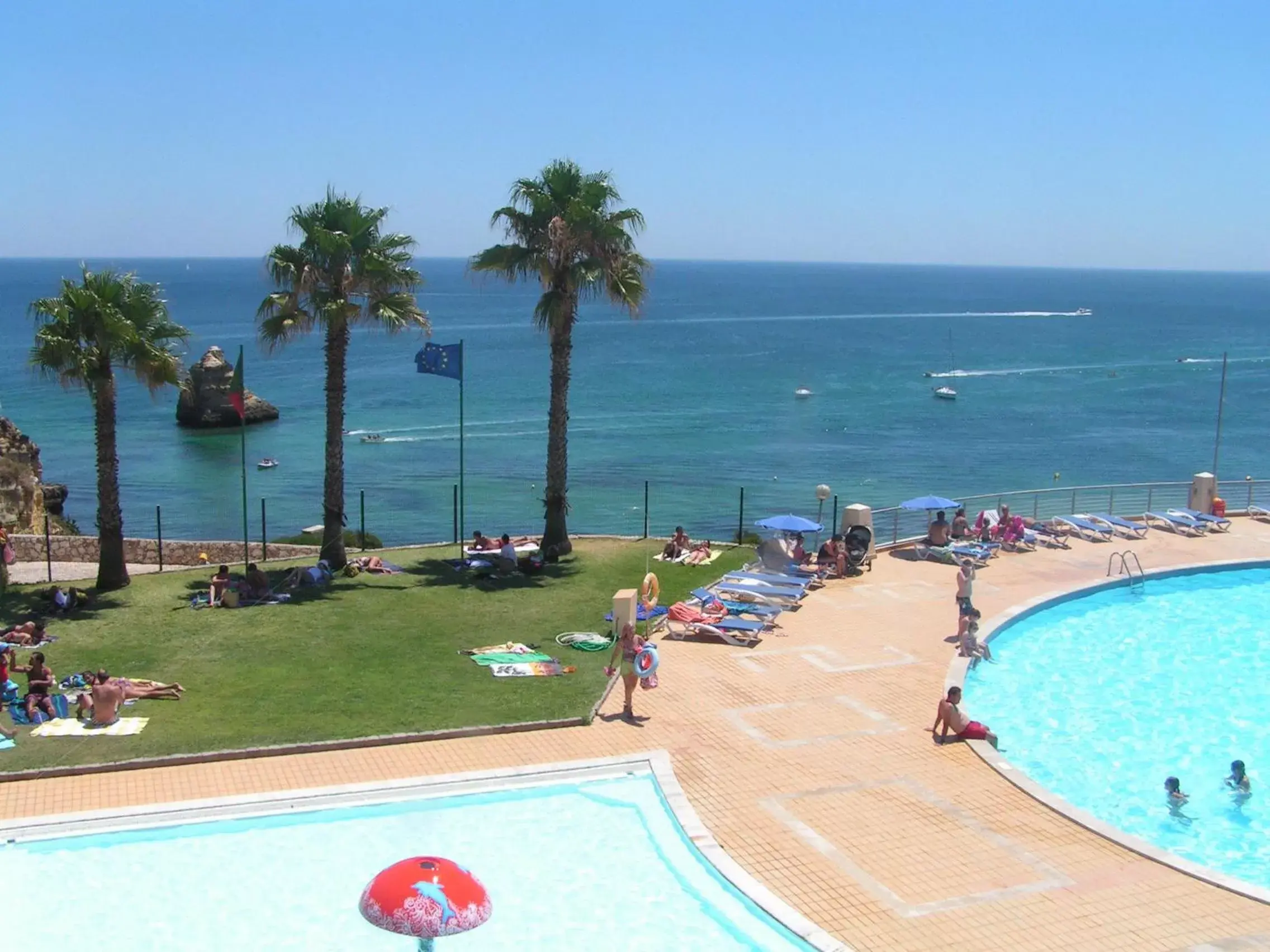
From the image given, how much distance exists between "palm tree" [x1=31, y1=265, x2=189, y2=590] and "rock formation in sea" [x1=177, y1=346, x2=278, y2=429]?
6746 centimetres

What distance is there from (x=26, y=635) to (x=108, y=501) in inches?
180

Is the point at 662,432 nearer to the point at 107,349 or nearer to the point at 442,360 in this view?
the point at 442,360

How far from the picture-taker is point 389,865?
1298 centimetres

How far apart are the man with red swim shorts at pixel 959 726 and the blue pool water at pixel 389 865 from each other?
468 centimetres

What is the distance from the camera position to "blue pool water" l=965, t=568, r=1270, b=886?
615 inches

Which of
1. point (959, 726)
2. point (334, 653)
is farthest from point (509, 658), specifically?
point (959, 726)

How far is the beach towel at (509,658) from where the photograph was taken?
64.0 ft

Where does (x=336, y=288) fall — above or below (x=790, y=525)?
above

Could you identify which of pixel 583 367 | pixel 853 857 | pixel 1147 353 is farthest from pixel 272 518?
pixel 1147 353

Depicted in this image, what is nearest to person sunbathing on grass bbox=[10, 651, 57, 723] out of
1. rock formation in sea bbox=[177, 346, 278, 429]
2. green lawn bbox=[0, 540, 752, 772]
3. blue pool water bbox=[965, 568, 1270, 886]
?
green lawn bbox=[0, 540, 752, 772]

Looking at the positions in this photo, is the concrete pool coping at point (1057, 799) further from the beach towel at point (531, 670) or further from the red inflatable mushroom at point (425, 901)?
the red inflatable mushroom at point (425, 901)

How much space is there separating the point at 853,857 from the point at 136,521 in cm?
5356

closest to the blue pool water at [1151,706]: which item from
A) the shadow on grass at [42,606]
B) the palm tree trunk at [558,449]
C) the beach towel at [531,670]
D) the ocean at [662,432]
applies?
the beach towel at [531,670]

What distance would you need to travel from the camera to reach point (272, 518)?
58719 mm
